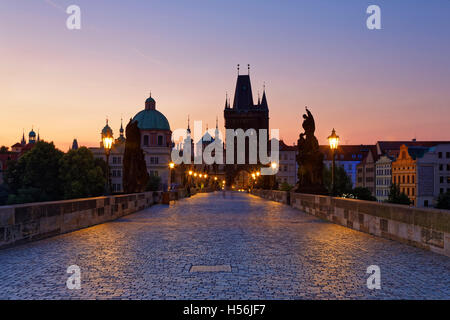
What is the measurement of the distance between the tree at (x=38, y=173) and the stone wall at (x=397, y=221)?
6151 cm

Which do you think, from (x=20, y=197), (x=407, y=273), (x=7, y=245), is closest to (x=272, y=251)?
(x=407, y=273)

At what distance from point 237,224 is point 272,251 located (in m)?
6.66

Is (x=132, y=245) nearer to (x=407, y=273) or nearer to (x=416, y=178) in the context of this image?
(x=407, y=273)

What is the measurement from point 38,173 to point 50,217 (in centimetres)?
6256

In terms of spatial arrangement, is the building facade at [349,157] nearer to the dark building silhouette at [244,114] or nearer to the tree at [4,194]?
the dark building silhouette at [244,114]

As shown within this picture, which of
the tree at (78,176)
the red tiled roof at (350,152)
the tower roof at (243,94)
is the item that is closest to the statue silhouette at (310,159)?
the tree at (78,176)

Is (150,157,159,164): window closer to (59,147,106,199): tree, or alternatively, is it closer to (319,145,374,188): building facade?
(59,147,106,199): tree

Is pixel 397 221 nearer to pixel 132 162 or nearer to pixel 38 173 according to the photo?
pixel 132 162

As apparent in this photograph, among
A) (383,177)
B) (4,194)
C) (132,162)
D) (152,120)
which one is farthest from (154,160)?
(132,162)

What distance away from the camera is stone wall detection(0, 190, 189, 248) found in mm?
10219

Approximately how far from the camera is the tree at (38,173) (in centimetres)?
6950

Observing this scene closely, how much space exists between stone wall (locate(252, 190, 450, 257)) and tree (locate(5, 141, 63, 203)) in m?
61.5

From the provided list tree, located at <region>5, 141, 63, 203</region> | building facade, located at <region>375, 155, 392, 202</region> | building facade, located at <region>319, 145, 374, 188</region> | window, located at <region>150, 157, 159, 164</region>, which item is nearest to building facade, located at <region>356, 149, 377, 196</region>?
building facade, located at <region>375, 155, 392, 202</region>
